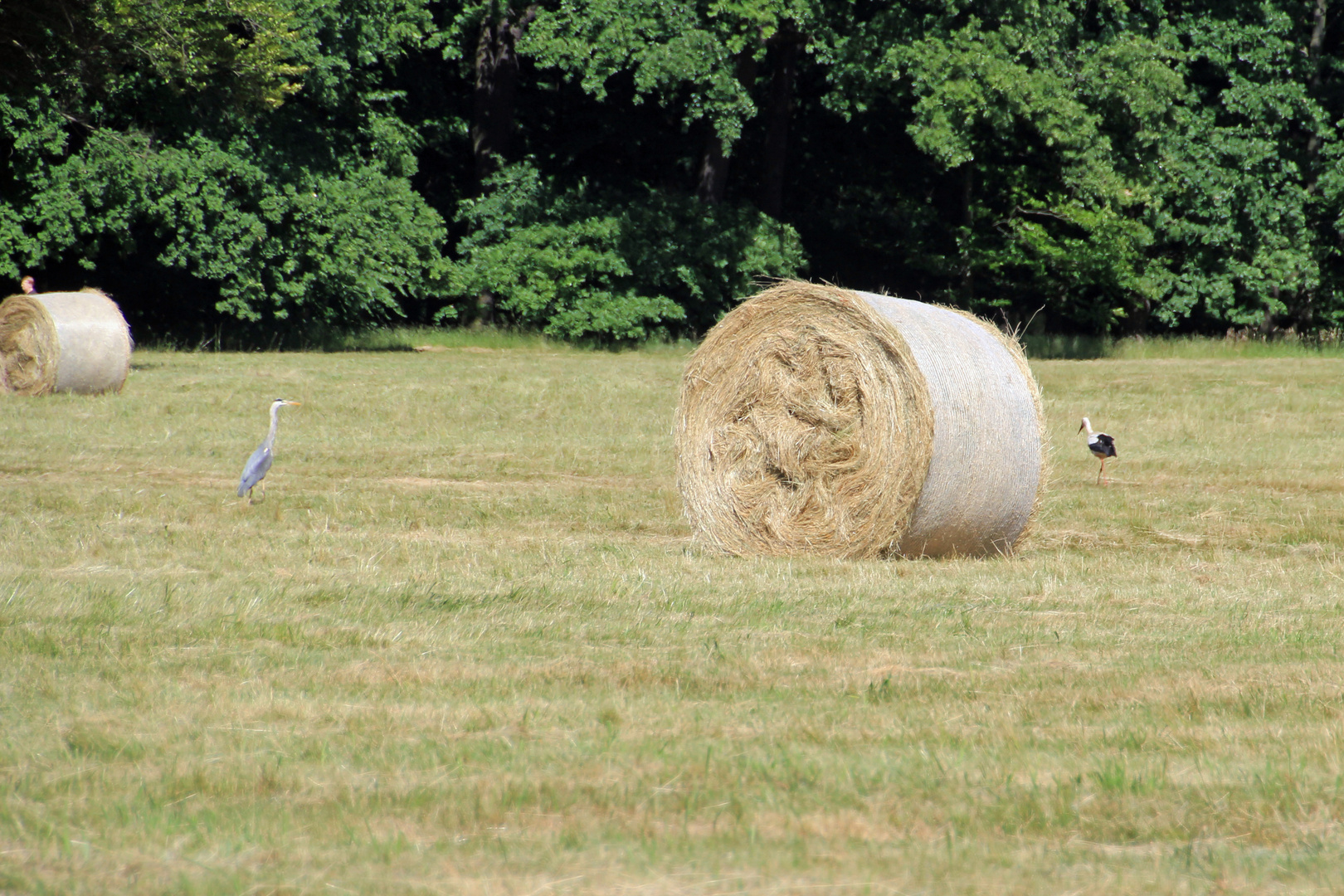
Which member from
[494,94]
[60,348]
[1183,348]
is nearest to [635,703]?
[60,348]

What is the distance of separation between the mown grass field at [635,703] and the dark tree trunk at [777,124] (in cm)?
2549

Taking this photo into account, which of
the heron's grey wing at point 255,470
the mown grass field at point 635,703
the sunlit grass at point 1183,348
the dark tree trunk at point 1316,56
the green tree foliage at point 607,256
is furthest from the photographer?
the dark tree trunk at point 1316,56

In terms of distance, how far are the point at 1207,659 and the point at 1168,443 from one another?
1337 centimetres

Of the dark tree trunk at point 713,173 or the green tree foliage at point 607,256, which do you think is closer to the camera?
the green tree foliage at point 607,256

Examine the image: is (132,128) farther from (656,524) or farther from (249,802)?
(249,802)

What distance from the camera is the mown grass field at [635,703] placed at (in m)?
4.46

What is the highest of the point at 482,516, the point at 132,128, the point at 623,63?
the point at 623,63

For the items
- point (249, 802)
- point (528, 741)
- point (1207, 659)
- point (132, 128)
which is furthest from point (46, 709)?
point (132, 128)

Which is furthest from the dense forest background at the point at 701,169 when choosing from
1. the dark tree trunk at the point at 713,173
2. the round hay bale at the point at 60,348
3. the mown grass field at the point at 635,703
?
the mown grass field at the point at 635,703

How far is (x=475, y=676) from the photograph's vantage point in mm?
6629

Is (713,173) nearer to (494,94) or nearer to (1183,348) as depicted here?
(494,94)

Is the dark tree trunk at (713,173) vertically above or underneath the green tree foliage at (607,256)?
above

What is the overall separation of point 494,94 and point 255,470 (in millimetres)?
26791

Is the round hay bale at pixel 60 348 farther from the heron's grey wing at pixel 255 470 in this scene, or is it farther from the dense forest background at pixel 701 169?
the heron's grey wing at pixel 255 470
